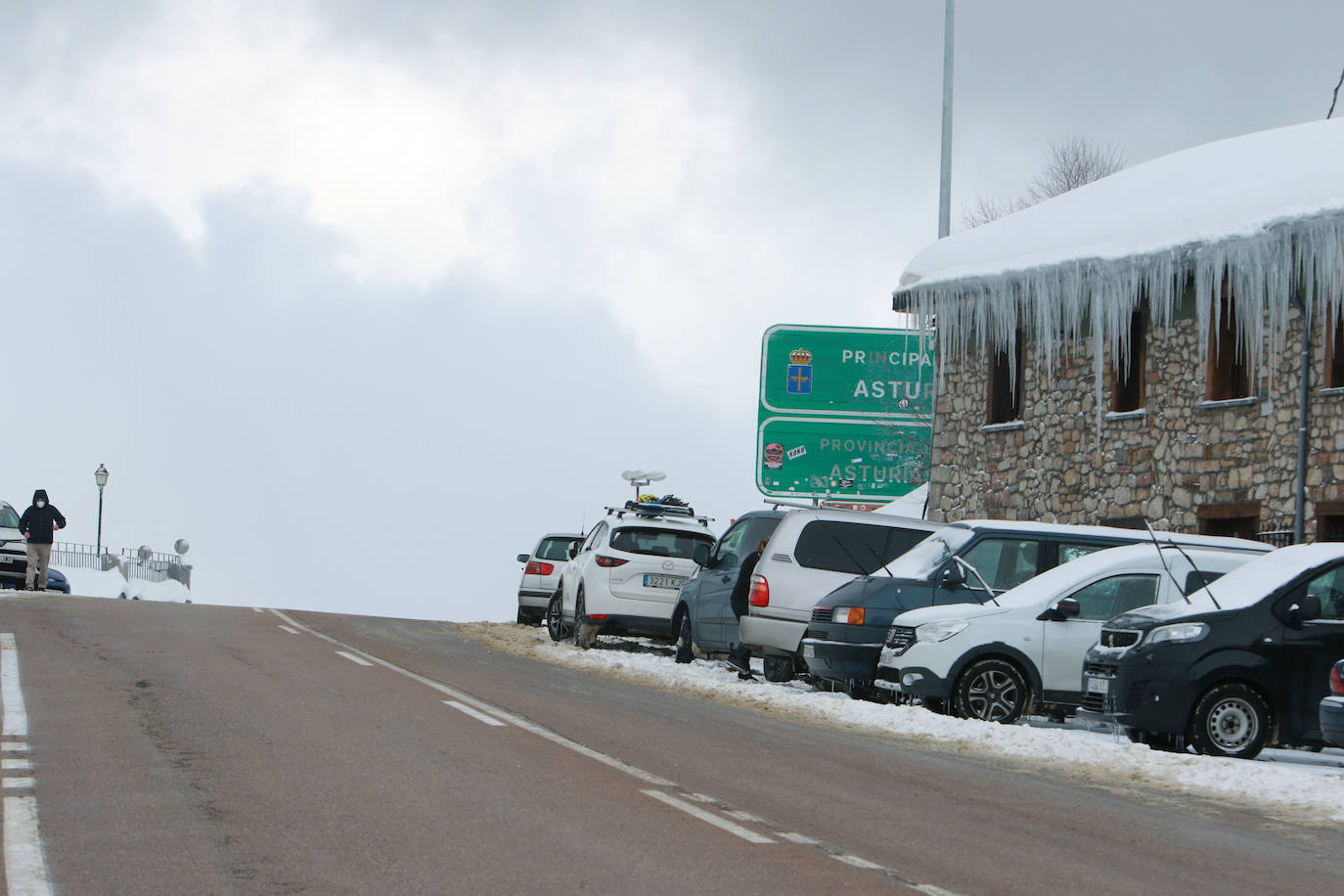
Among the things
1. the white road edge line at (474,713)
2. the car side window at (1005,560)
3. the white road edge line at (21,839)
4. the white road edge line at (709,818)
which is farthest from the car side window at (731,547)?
the white road edge line at (709,818)

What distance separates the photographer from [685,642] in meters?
21.2

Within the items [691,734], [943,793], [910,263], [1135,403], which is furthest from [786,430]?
[943,793]

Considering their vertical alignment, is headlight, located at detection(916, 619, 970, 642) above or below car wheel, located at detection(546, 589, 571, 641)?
above

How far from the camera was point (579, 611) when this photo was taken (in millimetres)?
23391

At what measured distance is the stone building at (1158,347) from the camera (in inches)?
838

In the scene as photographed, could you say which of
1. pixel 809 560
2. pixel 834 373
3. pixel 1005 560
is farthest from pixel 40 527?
pixel 1005 560

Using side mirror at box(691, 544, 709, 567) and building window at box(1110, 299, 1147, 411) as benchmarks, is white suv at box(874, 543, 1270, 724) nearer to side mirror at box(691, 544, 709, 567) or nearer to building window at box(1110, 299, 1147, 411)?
side mirror at box(691, 544, 709, 567)

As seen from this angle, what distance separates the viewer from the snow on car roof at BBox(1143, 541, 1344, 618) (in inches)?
521

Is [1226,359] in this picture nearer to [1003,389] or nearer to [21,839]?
[1003,389]

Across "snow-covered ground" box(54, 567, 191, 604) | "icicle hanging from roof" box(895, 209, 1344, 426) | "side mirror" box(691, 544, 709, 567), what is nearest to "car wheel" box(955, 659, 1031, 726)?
"side mirror" box(691, 544, 709, 567)

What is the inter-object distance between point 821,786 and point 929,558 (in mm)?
7137

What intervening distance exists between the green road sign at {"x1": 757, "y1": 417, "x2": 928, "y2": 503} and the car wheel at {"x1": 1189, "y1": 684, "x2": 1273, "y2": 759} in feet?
54.7

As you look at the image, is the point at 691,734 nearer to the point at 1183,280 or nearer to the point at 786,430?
the point at 1183,280

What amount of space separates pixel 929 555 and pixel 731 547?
3.85 metres
